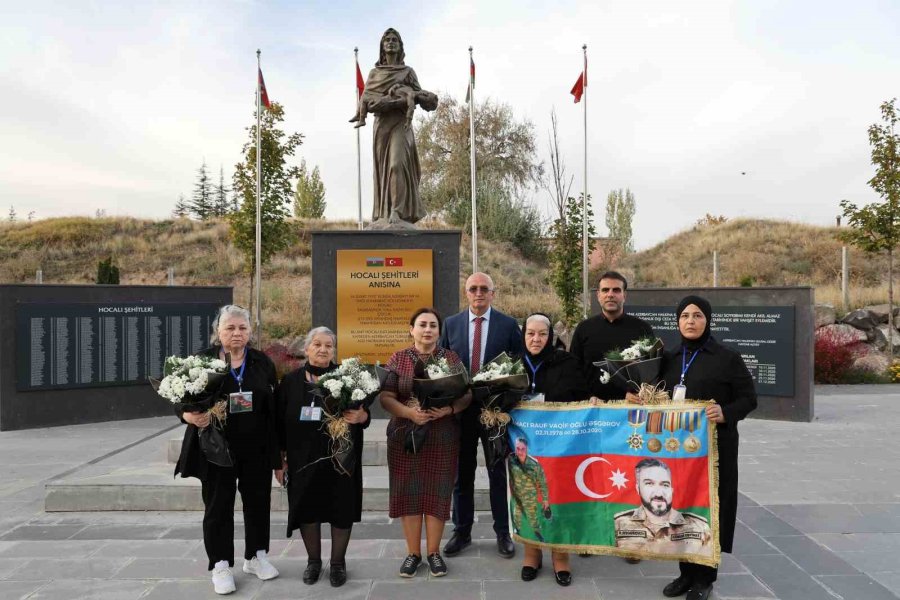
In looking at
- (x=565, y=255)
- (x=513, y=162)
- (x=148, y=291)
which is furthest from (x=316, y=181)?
(x=148, y=291)

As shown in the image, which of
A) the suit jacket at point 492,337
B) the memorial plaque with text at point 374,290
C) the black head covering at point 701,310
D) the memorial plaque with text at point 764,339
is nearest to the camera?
the black head covering at point 701,310

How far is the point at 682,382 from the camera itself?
13.3 feet

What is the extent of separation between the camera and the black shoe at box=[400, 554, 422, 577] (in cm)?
426

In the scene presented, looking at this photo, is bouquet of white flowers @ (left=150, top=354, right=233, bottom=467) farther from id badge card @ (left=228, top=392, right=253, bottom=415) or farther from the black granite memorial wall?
the black granite memorial wall

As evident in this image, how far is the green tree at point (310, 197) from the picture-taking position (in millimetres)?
39156

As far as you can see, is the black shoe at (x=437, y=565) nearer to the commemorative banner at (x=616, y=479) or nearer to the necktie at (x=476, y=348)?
the commemorative banner at (x=616, y=479)

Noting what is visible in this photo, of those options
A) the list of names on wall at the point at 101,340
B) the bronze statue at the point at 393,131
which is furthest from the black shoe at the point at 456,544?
the list of names on wall at the point at 101,340

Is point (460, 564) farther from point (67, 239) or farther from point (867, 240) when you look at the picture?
point (67, 239)

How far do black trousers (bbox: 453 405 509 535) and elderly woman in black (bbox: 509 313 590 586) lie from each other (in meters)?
0.38

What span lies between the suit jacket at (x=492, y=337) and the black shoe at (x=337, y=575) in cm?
165

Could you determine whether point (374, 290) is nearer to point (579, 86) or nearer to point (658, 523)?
point (658, 523)

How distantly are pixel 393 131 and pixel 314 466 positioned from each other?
4.97 metres

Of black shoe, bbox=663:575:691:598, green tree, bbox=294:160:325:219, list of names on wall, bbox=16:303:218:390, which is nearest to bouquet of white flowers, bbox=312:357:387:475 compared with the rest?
black shoe, bbox=663:575:691:598

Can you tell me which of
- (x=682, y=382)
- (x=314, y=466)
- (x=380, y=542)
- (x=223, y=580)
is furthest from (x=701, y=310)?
(x=223, y=580)
